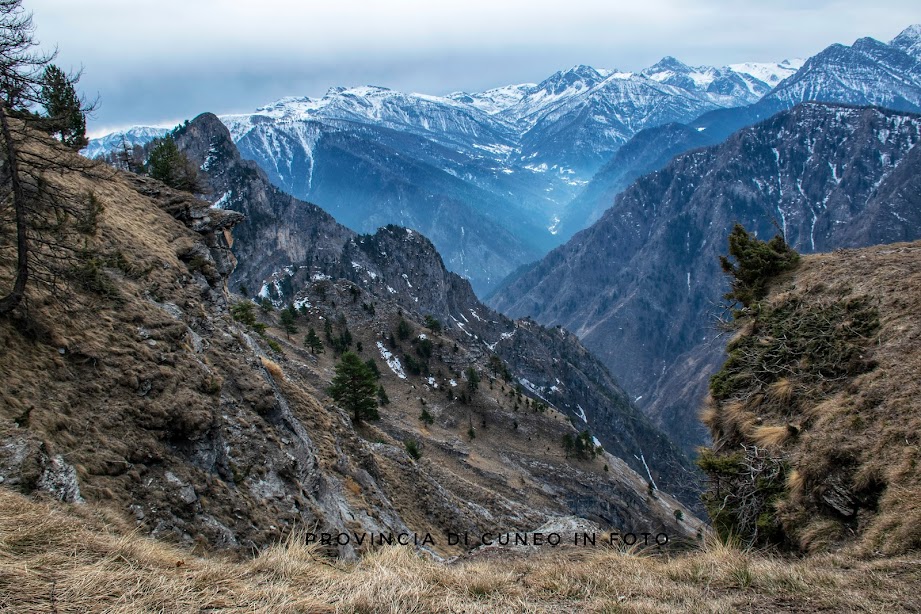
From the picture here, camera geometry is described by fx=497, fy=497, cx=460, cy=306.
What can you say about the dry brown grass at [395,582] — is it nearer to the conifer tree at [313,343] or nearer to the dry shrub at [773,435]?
the dry shrub at [773,435]

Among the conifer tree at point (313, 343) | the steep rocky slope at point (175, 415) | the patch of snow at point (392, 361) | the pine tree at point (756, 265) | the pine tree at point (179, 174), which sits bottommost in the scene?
the patch of snow at point (392, 361)

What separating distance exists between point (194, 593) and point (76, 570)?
1374 millimetres

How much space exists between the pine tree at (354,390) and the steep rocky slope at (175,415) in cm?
834

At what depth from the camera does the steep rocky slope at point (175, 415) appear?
10484 mm

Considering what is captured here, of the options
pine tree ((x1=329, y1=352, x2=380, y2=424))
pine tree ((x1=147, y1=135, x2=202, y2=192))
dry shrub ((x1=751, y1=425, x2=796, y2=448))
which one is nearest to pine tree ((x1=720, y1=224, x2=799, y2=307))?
dry shrub ((x1=751, y1=425, x2=796, y2=448))

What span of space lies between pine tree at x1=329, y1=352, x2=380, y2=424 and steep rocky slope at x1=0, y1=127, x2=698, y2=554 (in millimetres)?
8340

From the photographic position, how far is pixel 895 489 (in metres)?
8.44

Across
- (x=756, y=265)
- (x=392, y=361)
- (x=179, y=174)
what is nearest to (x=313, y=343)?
(x=392, y=361)

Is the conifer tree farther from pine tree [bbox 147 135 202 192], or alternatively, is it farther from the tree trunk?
the tree trunk

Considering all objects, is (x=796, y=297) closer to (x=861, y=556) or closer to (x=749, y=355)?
(x=749, y=355)

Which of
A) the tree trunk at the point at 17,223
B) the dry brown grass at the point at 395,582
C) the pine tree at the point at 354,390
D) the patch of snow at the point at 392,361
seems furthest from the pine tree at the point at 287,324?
the dry brown grass at the point at 395,582

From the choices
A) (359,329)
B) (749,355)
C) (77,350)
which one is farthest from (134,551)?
(359,329)

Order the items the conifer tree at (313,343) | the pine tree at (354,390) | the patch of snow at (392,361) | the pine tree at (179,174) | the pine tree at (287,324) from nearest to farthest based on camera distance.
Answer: the pine tree at (179,174) < the pine tree at (354,390) < the conifer tree at (313,343) < the pine tree at (287,324) < the patch of snow at (392,361)

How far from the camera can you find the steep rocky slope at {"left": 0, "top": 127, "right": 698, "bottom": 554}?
10484mm
